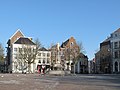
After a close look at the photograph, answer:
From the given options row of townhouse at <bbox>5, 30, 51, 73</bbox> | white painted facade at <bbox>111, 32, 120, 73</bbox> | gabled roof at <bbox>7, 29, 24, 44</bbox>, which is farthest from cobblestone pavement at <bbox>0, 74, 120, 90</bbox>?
gabled roof at <bbox>7, 29, 24, 44</bbox>

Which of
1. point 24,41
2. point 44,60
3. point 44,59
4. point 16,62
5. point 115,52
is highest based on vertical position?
point 24,41

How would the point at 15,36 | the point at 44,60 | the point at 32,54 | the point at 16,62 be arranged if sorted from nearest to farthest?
the point at 32,54 < the point at 16,62 < the point at 44,60 < the point at 15,36

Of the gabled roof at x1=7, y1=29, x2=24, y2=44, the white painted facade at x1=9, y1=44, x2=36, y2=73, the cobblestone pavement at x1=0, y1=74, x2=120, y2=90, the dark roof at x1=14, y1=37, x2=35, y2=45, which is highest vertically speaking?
the gabled roof at x1=7, y1=29, x2=24, y2=44

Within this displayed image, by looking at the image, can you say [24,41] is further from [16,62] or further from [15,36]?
[16,62]

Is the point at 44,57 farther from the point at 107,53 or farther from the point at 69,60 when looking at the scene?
the point at 107,53

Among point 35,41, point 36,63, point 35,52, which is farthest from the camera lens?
point 36,63

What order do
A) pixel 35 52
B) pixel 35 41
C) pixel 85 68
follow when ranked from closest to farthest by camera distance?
pixel 35 52, pixel 35 41, pixel 85 68

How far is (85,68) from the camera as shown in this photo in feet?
416

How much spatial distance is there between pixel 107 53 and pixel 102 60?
25.6 ft

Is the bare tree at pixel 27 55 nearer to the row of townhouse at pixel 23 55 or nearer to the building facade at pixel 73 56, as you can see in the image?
the row of townhouse at pixel 23 55

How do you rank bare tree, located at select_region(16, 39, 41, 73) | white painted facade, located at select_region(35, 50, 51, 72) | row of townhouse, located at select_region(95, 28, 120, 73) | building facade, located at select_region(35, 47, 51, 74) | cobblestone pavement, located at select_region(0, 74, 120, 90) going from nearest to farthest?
cobblestone pavement, located at select_region(0, 74, 120, 90)
bare tree, located at select_region(16, 39, 41, 73)
row of townhouse, located at select_region(95, 28, 120, 73)
building facade, located at select_region(35, 47, 51, 74)
white painted facade, located at select_region(35, 50, 51, 72)

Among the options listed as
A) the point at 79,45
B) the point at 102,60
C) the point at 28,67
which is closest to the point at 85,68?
the point at 102,60

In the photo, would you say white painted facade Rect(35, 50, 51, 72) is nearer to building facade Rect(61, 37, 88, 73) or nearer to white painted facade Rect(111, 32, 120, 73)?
building facade Rect(61, 37, 88, 73)

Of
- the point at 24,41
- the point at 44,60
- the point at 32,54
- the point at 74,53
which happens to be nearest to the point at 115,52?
the point at 74,53
